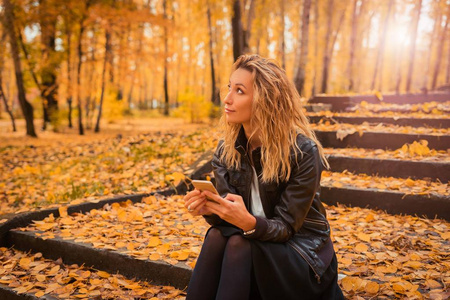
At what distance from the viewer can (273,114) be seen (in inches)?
72.5

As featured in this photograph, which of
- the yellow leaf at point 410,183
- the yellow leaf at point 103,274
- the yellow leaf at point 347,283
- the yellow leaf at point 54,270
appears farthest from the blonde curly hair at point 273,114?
the yellow leaf at point 410,183

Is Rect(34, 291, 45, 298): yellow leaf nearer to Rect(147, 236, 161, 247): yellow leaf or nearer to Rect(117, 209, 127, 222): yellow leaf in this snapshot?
Rect(147, 236, 161, 247): yellow leaf

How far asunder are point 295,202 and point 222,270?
18.7 inches

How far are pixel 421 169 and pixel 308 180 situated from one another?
2560 millimetres

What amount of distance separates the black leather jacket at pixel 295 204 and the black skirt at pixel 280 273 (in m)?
0.03

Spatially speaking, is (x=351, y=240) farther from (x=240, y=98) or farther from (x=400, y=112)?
(x=400, y=112)

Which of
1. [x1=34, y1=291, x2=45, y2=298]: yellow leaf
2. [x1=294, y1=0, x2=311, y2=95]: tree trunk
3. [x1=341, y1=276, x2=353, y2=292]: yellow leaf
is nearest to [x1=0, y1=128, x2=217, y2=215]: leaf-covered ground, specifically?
[x1=34, y1=291, x2=45, y2=298]: yellow leaf

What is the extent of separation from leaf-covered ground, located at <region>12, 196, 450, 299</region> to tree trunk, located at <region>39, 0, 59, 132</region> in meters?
10.1

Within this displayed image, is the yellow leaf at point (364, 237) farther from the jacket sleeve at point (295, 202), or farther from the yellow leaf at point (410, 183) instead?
the jacket sleeve at point (295, 202)

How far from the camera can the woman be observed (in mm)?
1617

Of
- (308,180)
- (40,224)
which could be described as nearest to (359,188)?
(308,180)

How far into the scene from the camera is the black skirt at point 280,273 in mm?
1598

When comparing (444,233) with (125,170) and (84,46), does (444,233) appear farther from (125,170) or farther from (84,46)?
(84,46)

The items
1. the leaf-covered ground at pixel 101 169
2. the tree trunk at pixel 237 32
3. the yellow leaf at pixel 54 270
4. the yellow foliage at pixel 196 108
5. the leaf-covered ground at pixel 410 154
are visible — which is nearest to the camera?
the yellow leaf at pixel 54 270
